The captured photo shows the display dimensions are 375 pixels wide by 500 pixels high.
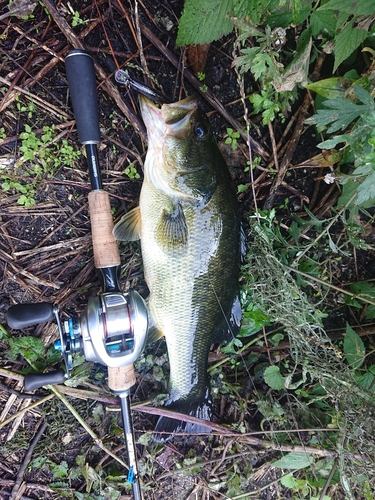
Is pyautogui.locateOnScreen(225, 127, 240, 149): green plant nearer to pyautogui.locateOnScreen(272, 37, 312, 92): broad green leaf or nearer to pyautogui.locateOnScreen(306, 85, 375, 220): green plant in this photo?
pyautogui.locateOnScreen(272, 37, 312, 92): broad green leaf

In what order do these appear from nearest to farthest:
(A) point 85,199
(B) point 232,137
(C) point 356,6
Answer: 1. (C) point 356,6
2. (A) point 85,199
3. (B) point 232,137

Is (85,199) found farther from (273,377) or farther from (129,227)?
(273,377)

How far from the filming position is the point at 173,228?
2180mm

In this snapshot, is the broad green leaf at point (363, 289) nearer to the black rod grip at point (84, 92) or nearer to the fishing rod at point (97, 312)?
the fishing rod at point (97, 312)

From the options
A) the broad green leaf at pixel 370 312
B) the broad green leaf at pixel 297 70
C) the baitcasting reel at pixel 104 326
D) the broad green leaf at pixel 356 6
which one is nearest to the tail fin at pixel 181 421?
the baitcasting reel at pixel 104 326

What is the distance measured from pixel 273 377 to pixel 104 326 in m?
1.29

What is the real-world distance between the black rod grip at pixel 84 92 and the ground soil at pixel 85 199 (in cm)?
25

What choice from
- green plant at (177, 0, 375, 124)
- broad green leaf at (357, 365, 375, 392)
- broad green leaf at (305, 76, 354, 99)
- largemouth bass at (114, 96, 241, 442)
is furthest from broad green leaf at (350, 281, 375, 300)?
green plant at (177, 0, 375, 124)

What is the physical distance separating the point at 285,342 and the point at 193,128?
64.5 inches

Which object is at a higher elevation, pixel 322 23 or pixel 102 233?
pixel 322 23

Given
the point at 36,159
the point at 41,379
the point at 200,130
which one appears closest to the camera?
the point at 200,130

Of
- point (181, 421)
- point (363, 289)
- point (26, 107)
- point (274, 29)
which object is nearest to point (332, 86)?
point (274, 29)

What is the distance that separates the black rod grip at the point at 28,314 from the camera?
2033 mm

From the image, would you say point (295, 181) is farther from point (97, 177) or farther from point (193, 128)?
point (97, 177)
